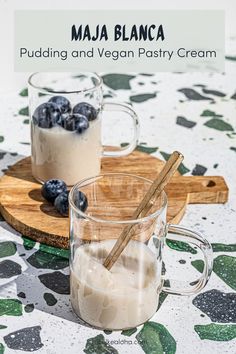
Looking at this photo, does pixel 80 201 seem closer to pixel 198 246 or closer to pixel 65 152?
pixel 198 246

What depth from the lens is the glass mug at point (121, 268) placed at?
1000mm

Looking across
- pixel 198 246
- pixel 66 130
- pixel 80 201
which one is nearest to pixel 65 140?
pixel 66 130

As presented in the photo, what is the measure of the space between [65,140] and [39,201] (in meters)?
0.11

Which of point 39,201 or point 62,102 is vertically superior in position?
point 62,102

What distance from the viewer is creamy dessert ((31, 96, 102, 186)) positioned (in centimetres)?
132

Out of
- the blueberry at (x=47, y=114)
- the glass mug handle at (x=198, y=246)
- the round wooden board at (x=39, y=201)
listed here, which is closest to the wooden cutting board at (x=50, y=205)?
the round wooden board at (x=39, y=201)

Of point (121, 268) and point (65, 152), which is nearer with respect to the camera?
point (121, 268)

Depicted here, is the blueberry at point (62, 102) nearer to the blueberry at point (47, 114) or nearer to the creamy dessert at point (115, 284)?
the blueberry at point (47, 114)

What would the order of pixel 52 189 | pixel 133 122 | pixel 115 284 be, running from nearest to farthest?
pixel 115 284
pixel 52 189
pixel 133 122

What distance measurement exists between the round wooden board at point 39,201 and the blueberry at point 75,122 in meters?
0.11

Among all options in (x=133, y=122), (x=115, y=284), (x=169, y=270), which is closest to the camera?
(x=115, y=284)

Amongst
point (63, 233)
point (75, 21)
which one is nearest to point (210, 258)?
point (63, 233)

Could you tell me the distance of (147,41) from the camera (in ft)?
6.40

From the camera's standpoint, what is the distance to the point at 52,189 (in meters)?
1.27
